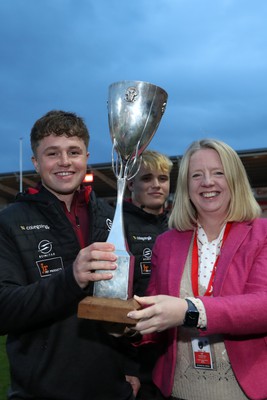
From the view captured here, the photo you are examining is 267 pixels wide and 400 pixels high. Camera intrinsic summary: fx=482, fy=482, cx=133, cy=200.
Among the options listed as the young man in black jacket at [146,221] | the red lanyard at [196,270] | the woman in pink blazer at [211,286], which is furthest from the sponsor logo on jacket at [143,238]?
the red lanyard at [196,270]

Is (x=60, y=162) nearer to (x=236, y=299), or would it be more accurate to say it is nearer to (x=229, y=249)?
(x=229, y=249)

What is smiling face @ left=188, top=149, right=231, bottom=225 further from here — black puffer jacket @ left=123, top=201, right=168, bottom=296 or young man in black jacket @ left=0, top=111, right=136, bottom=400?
black puffer jacket @ left=123, top=201, right=168, bottom=296

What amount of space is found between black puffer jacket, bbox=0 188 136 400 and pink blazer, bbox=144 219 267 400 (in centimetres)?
26

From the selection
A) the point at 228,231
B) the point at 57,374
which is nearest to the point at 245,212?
the point at 228,231

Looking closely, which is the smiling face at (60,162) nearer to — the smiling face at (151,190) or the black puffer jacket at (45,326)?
the black puffer jacket at (45,326)

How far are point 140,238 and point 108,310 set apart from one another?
1244 mm

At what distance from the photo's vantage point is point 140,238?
282cm

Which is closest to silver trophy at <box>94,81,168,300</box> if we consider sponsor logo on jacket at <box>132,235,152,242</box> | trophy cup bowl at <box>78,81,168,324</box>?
→ trophy cup bowl at <box>78,81,168,324</box>

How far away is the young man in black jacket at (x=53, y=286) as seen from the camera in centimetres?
182

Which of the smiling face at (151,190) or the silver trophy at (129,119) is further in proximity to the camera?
the smiling face at (151,190)

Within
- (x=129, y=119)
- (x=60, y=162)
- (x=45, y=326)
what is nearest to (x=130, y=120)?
(x=129, y=119)

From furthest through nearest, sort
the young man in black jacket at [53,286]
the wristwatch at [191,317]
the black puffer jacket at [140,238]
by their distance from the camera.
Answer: the black puffer jacket at [140,238]
the young man in black jacket at [53,286]
the wristwatch at [191,317]

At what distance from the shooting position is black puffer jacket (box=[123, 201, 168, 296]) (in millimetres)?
2617

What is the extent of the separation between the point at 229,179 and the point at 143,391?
1.39 m
